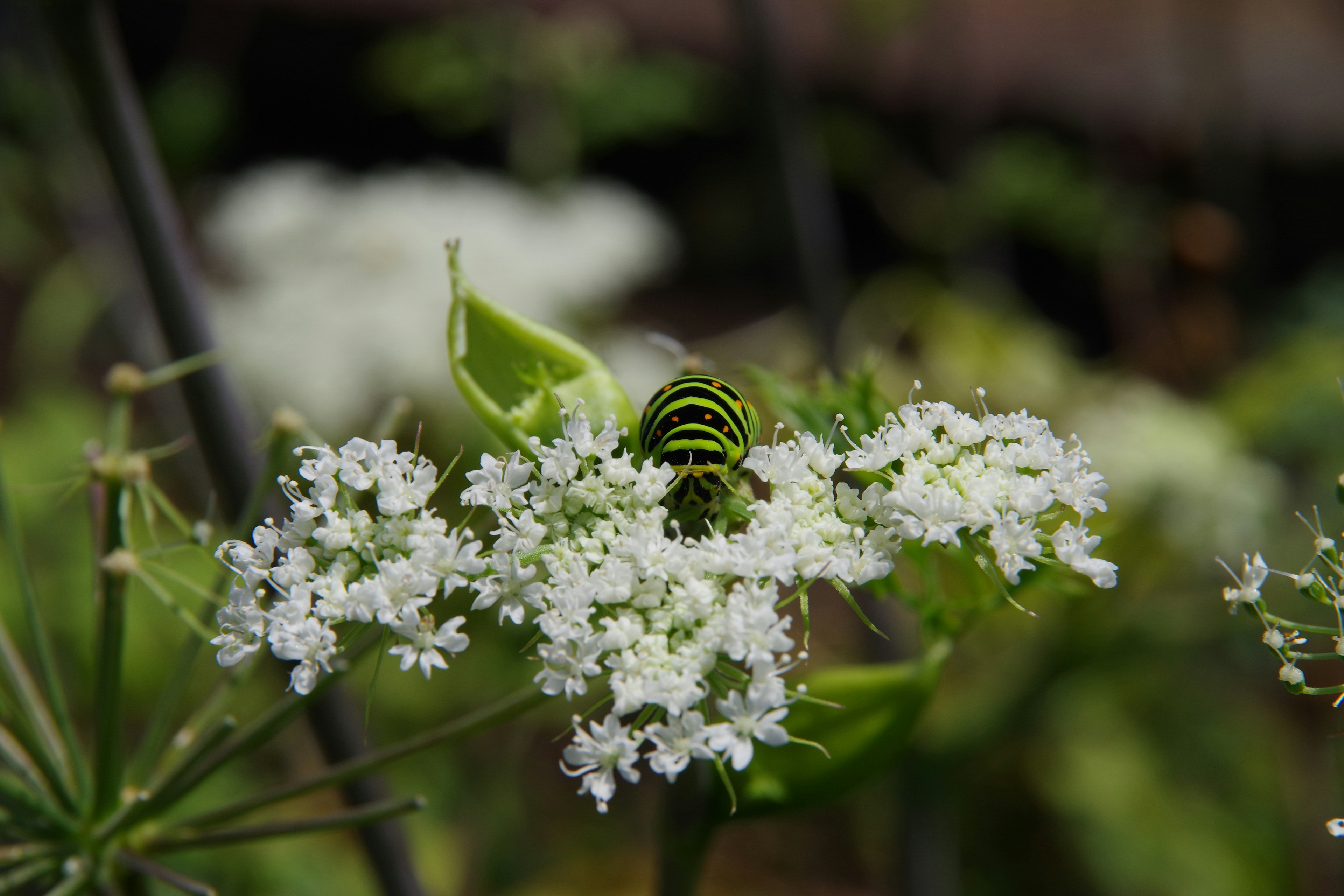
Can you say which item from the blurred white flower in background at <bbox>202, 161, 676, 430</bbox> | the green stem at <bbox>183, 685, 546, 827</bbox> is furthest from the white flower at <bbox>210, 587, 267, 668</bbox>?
the blurred white flower in background at <bbox>202, 161, 676, 430</bbox>

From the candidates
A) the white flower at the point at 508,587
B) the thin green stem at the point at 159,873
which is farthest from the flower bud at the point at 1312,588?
the thin green stem at the point at 159,873

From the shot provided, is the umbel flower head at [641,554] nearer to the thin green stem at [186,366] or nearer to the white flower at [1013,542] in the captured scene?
the white flower at [1013,542]

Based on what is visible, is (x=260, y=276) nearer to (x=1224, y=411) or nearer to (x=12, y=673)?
(x=12, y=673)

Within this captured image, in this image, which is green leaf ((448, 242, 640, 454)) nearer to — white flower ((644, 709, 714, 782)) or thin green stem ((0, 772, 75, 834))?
white flower ((644, 709, 714, 782))

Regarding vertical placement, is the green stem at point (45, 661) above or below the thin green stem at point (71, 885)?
above

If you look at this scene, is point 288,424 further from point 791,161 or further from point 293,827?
point 791,161

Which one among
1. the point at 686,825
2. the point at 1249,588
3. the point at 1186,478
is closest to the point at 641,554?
the point at 686,825
